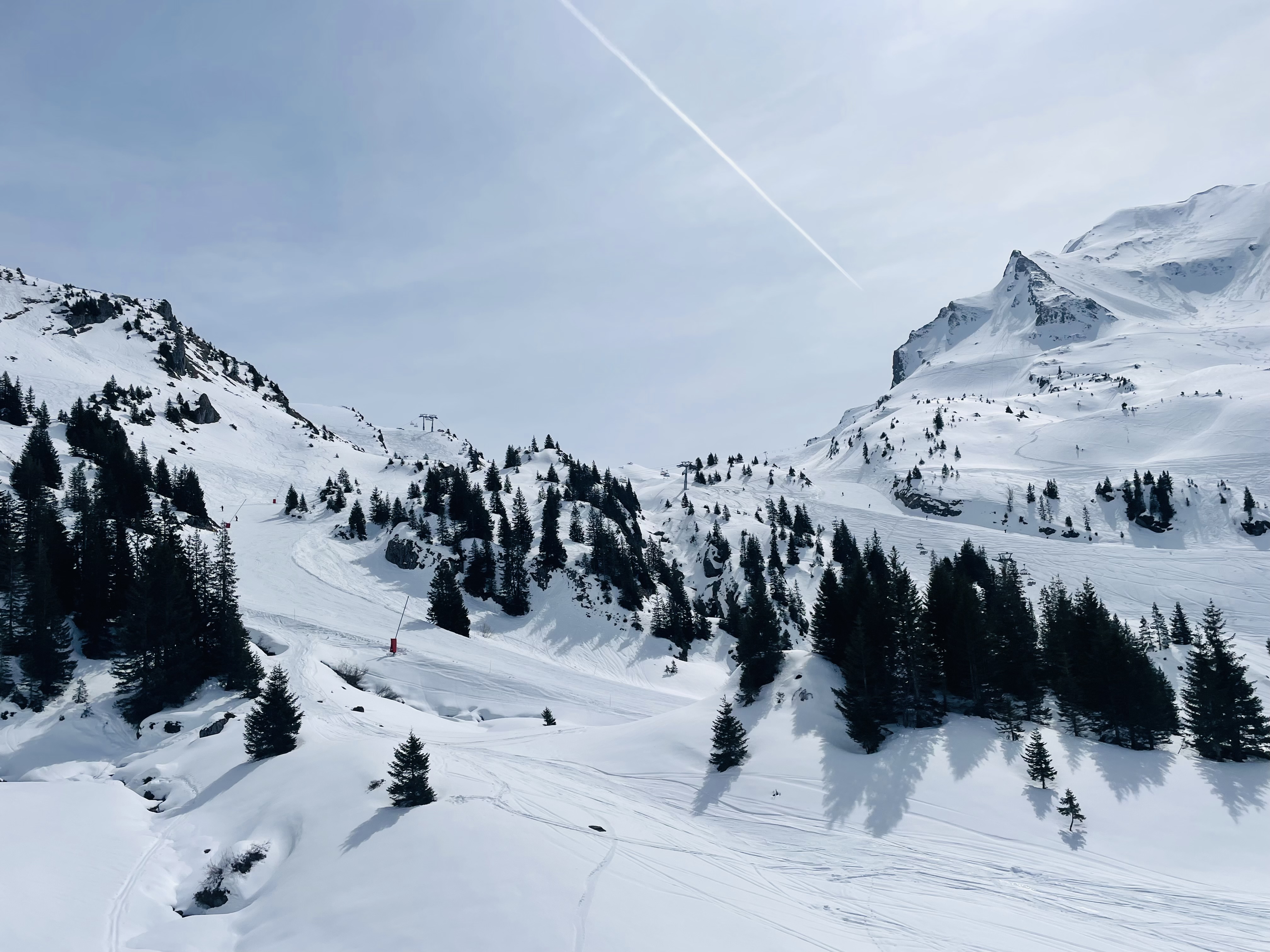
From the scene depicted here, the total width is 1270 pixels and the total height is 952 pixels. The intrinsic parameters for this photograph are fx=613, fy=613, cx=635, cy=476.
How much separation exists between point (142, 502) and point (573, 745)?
2464 inches

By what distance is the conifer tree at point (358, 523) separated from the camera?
87.2m

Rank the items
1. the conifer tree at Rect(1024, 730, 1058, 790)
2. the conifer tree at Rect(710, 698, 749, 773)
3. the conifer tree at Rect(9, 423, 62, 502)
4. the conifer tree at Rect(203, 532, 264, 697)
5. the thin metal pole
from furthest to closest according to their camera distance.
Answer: the thin metal pole < the conifer tree at Rect(9, 423, 62, 502) < the conifer tree at Rect(203, 532, 264, 697) < the conifer tree at Rect(710, 698, 749, 773) < the conifer tree at Rect(1024, 730, 1058, 790)

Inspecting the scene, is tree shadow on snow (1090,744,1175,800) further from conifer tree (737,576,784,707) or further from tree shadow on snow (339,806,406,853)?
tree shadow on snow (339,806,406,853)

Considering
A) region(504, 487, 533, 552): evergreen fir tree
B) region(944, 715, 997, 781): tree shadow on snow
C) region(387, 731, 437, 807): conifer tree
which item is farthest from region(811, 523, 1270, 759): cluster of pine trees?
region(504, 487, 533, 552): evergreen fir tree

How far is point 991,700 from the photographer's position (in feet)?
122

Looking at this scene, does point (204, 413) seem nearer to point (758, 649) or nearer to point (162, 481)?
point (162, 481)

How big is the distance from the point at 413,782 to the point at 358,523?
7089 centimetres

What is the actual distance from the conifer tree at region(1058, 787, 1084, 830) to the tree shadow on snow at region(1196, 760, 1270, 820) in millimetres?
6052

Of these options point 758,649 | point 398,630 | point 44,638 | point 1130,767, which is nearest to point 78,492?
point 44,638

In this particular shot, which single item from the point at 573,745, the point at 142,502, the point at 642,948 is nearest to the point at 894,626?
the point at 573,745

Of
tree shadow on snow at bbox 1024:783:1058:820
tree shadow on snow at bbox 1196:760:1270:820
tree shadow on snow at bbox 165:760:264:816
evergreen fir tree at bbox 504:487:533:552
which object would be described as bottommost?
tree shadow on snow at bbox 165:760:264:816

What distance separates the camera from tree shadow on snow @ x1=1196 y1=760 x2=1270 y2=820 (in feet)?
86.6

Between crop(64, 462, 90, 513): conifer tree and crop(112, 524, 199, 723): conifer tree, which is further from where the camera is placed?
crop(64, 462, 90, 513): conifer tree

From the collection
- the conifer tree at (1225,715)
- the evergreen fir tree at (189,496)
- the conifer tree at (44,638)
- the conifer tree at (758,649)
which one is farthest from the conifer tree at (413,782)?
the evergreen fir tree at (189,496)
